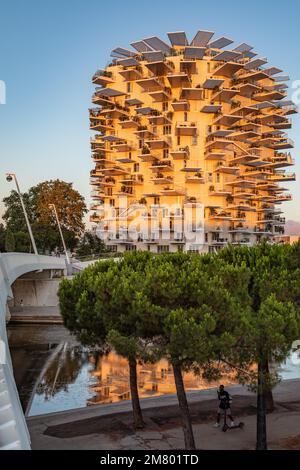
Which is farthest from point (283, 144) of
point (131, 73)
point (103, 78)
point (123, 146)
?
point (103, 78)

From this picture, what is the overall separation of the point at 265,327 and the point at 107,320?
4698 millimetres

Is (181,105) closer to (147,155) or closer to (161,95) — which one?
(161,95)

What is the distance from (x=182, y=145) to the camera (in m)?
93.6

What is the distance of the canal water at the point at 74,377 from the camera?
27.2m

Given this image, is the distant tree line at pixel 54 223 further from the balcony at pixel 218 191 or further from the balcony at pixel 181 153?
the balcony at pixel 218 191

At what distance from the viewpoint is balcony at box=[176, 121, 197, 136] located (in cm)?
9138

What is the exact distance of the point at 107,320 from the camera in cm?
1678

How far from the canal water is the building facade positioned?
51.0 meters

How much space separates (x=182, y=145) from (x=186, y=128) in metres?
3.42

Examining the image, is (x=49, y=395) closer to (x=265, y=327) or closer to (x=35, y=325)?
(x=265, y=327)

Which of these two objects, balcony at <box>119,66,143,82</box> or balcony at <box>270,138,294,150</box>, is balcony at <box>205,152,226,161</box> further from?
balcony at <box>119,66,143,82</box>

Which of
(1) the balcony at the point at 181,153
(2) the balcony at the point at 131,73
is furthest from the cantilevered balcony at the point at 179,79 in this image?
(1) the balcony at the point at 181,153

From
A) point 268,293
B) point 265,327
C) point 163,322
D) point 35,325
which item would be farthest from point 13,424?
point 35,325

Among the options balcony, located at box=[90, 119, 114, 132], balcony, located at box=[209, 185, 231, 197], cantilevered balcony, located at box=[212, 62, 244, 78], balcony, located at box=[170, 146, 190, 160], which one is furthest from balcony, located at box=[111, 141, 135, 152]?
cantilevered balcony, located at box=[212, 62, 244, 78]
